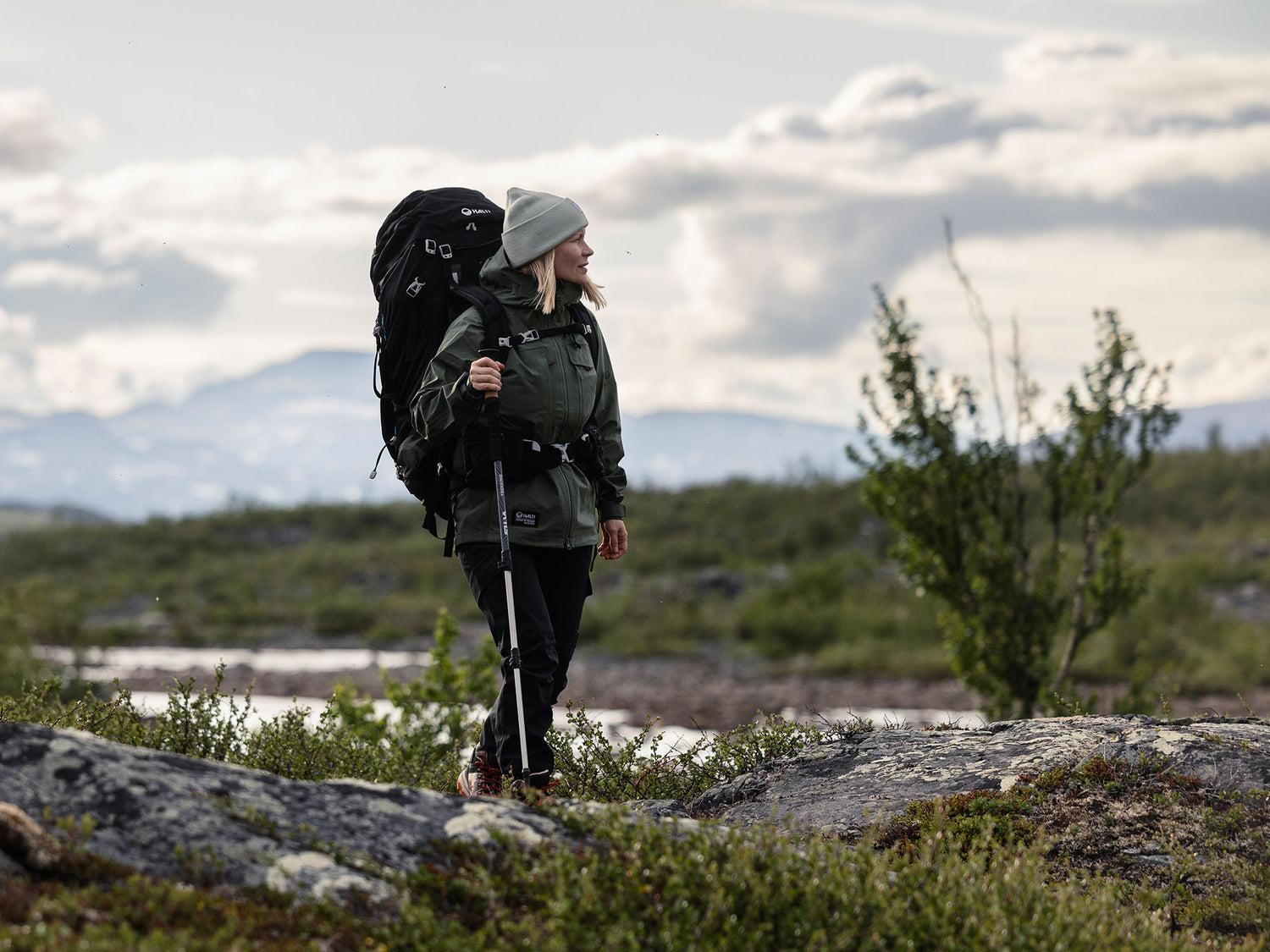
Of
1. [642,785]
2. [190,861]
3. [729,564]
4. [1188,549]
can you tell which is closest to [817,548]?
[729,564]

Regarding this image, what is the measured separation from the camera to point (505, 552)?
13.7ft

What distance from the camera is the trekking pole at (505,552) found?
4191 millimetres

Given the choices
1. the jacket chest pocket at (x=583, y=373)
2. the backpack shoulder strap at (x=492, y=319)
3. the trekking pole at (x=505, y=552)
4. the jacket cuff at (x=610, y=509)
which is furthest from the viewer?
the jacket cuff at (x=610, y=509)

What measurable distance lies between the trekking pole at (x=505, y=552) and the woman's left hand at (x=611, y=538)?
674 mm

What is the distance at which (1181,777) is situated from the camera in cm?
414

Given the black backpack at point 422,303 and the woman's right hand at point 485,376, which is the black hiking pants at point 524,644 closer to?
the black backpack at point 422,303

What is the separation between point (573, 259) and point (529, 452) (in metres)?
0.79

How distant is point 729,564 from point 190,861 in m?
24.8

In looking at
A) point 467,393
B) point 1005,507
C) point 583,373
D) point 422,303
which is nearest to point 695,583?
point 1005,507

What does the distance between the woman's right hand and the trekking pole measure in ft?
0.31

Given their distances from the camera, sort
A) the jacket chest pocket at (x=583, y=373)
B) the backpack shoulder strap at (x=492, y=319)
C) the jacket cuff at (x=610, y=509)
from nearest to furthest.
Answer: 1. the backpack shoulder strap at (x=492, y=319)
2. the jacket chest pocket at (x=583, y=373)
3. the jacket cuff at (x=610, y=509)

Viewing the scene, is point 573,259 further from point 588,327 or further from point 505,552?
point 505,552

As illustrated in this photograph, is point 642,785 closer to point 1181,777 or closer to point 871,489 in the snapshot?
point 1181,777

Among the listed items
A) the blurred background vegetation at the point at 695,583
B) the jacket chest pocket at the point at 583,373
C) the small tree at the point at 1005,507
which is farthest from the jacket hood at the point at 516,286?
the blurred background vegetation at the point at 695,583
